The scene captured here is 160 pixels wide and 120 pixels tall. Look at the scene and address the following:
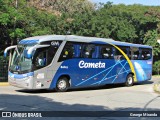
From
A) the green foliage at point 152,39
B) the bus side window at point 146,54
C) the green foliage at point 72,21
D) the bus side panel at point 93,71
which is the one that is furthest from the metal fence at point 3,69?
the green foliage at point 152,39

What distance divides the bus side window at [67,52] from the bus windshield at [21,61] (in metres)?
1.86

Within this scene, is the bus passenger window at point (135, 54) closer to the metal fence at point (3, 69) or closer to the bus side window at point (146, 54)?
the bus side window at point (146, 54)

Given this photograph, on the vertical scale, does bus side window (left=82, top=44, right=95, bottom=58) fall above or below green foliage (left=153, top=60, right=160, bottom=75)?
above

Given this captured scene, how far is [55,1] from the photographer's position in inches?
1521

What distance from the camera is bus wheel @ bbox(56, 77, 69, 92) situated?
1895 cm

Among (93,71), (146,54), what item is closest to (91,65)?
(93,71)

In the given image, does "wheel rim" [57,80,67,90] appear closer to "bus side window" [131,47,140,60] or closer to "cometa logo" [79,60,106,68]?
"cometa logo" [79,60,106,68]

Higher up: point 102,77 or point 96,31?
point 96,31

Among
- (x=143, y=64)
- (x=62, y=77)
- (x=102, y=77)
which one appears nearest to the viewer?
(x=62, y=77)

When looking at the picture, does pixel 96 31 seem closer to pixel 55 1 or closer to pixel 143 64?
pixel 55 1

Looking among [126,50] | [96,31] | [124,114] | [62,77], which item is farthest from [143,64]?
[124,114]

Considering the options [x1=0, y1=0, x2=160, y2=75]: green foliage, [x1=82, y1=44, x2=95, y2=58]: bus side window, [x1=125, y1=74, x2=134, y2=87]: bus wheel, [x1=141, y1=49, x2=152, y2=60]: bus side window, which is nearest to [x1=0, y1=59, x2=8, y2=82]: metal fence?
[x1=0, y1=0, x2=160, y2=75]: green foliage

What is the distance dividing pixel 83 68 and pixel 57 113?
912 centimetres

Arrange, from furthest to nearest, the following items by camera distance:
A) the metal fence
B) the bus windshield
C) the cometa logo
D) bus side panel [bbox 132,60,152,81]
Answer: the metal fence → bus side panel [bbox 132,60,152,81] → the cometa logo → the bus windshield
